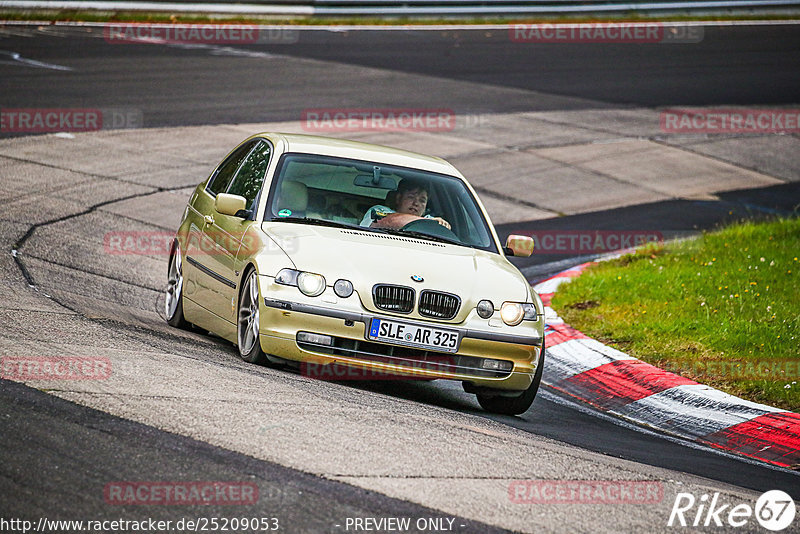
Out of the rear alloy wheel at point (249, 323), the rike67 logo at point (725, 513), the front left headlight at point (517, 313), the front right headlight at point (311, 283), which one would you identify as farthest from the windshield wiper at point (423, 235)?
the rike67 logo at point (725, 513)

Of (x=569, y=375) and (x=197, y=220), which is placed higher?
(x=197, y=220)

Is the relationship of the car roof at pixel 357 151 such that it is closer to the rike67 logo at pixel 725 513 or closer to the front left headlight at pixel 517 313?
the front left headlight at pixel 517 313

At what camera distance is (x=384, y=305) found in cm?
700

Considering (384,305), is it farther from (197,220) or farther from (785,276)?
(785,276)

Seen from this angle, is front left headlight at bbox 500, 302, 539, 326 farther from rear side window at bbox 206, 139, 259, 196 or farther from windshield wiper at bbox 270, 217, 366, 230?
rear side window at bbox 206, 139, 259, 196

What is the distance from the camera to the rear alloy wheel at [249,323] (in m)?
7.21

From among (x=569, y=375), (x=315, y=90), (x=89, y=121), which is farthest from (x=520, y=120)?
(x=569, y=375)

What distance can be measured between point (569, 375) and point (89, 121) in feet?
34.5

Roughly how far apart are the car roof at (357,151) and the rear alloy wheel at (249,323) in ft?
4.35

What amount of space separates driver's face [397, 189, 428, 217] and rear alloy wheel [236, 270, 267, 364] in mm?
1412

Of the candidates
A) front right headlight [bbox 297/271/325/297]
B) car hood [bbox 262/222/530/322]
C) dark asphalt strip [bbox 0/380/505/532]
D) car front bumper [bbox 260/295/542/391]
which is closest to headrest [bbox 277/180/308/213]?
car hood [bbox 262/222/530/322]

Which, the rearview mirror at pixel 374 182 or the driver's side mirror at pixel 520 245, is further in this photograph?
the rearview mirror at pixel 374 182

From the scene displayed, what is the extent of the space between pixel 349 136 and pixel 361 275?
11.2 metres

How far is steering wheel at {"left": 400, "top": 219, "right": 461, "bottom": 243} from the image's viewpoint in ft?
26.3
